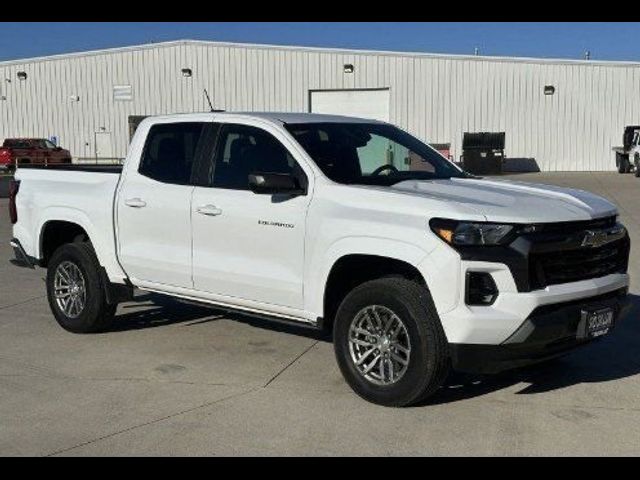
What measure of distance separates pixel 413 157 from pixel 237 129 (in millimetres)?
1463

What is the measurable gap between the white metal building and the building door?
50cm

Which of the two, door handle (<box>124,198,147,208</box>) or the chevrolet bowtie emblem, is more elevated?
door handle (<box>124,198,147,208</box>)

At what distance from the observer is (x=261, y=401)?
16.8ft

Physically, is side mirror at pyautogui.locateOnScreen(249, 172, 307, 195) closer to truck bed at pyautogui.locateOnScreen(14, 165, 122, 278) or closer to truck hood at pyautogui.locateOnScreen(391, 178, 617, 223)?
truck hood at pyautogui.locateOnScreen(391, 178, 617, 223)

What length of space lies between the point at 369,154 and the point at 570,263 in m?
1.91

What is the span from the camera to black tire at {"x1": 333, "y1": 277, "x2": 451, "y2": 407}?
15.3 feet

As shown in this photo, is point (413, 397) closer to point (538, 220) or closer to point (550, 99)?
point (538, 220)

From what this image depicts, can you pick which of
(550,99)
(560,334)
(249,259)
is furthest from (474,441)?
(550,99)

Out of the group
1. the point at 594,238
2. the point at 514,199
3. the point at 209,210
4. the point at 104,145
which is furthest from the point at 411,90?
the point at 594,238

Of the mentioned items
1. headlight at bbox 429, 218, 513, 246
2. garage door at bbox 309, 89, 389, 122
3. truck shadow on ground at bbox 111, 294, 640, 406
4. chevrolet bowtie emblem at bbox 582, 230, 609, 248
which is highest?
garage door at bbox 309, 89, 389, 122

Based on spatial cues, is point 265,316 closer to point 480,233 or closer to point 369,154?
point 369,154

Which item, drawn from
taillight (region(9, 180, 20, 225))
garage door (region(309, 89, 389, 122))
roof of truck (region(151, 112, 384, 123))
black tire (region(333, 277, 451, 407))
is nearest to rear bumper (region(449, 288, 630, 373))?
black tire (region(333, 277, 451, 407))

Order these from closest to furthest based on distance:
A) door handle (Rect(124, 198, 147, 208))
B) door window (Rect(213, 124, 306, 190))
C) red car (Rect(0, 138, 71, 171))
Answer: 1. door window (Rect(213, 124, 306, 190))
2. door handle (Rect(124, 198, 147, 208))
3. red car (Rect(0, 138, 71, 171))

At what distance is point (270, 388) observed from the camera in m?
5.40
